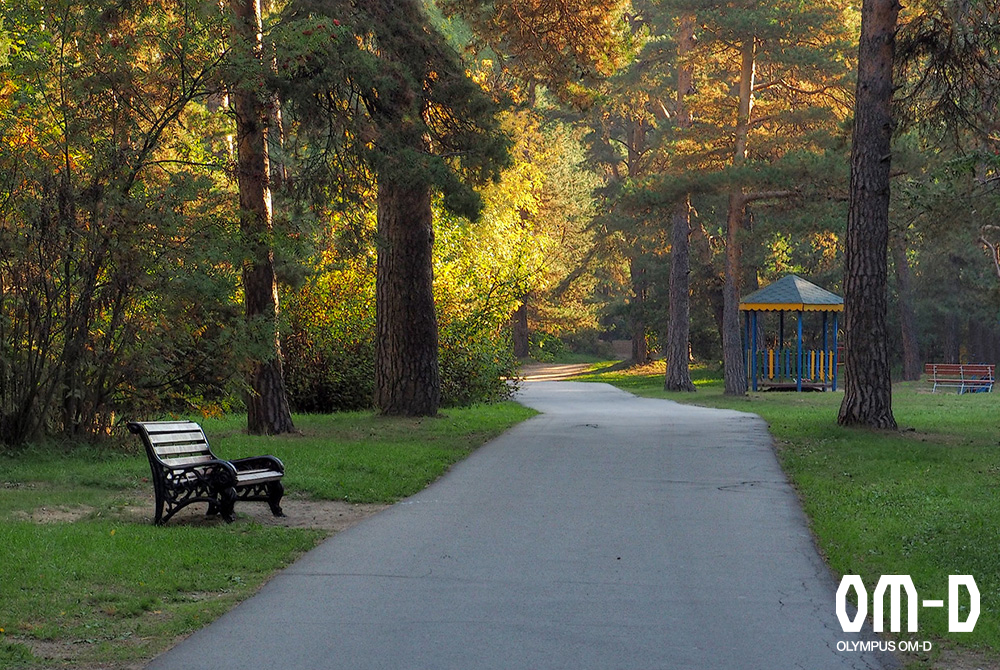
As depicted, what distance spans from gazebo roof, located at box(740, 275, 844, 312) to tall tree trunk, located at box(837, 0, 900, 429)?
1819 cm

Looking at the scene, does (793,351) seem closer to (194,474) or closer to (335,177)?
(335,177)

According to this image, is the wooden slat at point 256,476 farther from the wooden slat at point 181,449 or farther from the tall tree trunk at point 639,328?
the tall tree trunk at point 639,328

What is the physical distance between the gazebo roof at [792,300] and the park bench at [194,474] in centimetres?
2839

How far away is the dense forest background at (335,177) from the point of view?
49.0 feet

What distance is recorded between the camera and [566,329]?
63.7 metres

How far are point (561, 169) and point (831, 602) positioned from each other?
176 feet

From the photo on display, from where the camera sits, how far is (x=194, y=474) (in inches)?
419

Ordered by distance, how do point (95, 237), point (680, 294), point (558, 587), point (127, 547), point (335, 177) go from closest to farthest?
point (558, 587) → point (127, 547) → point (95, 237) → point (335, 177) → point (680, 294)

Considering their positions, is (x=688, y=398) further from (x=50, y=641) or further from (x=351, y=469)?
(x=50, y=641)

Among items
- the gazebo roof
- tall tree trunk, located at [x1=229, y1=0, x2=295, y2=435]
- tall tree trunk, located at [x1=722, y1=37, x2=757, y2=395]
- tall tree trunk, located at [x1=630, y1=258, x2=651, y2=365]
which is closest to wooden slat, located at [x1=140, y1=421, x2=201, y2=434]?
tall tree trunk, located at [x1=229, y1=0, x2=295, y2=435]

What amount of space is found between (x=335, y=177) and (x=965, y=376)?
2721cm

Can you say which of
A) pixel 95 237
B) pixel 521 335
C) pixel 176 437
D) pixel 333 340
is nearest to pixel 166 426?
pixel 176 437

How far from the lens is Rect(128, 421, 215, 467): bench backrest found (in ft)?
34.2

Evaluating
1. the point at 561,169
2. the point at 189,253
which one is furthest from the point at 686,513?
the point at 561,169
